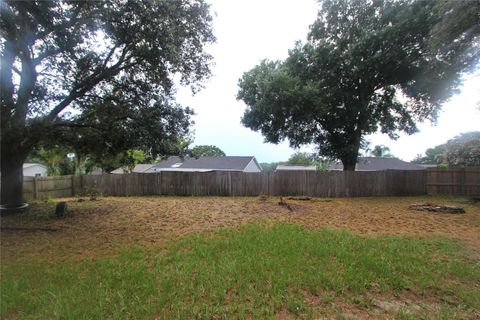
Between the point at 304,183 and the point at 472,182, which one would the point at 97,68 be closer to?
the point at 304,183

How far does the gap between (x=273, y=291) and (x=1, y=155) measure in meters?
9.98

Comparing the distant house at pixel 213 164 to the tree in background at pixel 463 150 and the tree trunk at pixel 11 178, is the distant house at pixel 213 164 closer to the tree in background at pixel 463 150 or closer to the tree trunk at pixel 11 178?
the tree in background at pixel 463 150

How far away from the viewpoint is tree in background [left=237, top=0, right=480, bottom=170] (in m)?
14.4

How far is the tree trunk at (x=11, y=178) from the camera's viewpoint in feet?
30.6

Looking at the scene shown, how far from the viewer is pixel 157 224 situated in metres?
7.72

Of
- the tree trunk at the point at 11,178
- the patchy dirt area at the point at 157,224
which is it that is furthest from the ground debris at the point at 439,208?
the tree trunk at the point at 11,178

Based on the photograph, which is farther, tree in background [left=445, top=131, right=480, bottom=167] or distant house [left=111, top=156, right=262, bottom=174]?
distant house [left=111, top=156, right=262, bottom=174]

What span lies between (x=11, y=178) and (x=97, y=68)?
4851 mm

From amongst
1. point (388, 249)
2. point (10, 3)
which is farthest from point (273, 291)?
point (10, 3)

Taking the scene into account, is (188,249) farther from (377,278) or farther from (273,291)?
(377,278)

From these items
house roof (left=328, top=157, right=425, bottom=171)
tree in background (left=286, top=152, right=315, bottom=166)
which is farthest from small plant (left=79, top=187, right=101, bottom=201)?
tree in background (left=286, top=152, right=315, bottom=166)

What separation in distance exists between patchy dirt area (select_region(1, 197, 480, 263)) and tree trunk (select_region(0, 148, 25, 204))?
793 mm

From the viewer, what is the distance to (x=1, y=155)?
9.12 m

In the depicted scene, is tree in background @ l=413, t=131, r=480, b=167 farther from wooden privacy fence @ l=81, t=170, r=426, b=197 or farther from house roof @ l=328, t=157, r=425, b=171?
house roof @ l=328, t=157, r=425, b=171
